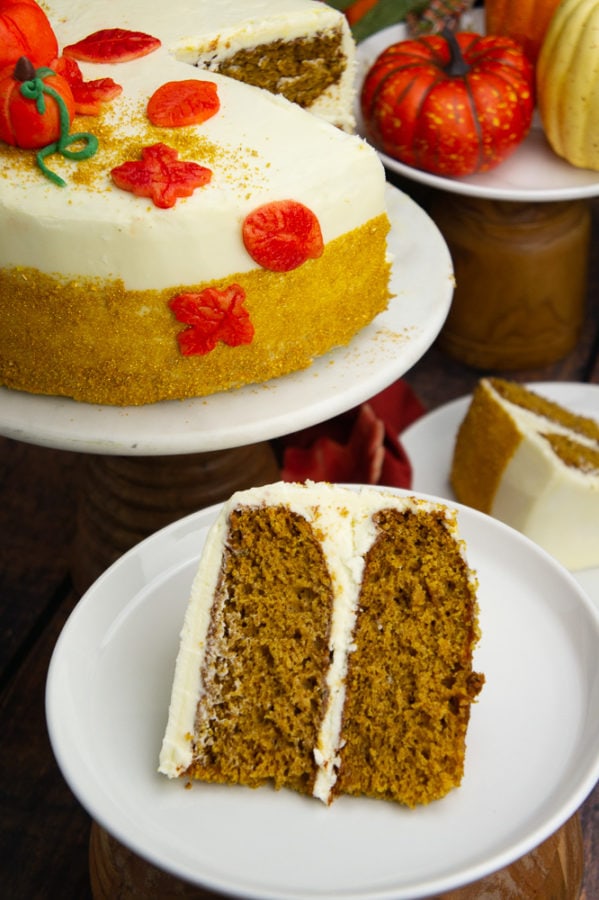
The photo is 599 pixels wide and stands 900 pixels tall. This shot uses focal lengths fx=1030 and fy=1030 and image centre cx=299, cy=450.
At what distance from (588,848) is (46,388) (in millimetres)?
999

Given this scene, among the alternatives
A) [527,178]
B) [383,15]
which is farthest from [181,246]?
[383,15]

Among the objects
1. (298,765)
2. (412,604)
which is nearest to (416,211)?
(412,604)

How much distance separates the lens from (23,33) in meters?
1.41

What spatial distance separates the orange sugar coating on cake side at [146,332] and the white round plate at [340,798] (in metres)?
0.24

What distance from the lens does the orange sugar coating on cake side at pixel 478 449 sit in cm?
176

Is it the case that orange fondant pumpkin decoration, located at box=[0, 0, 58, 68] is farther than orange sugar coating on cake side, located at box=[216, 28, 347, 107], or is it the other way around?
orange sugar coating on cake side, located at box=[216, 28, 347, 107]

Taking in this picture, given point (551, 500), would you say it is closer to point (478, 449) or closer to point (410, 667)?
point (478, 449)

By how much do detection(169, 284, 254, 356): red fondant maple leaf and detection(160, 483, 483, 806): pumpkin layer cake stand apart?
13.0 inches

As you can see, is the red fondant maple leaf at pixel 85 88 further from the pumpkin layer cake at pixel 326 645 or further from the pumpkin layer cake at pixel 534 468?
the pumpkin layer cake at pixel 534 468

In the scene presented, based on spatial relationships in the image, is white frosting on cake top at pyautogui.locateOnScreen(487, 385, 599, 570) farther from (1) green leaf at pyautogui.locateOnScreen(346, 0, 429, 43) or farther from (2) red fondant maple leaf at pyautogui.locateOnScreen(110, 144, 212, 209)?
(1) green leaf at pyautogui.locateOnScreen(346, 0, 429, 43)

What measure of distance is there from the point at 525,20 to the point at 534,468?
1022 millimetres

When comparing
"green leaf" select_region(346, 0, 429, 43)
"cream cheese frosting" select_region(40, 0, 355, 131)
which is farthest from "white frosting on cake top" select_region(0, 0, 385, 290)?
"green leaf" select_region(346, 0, 429, 43)

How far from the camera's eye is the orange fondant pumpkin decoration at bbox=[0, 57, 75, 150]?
134cm

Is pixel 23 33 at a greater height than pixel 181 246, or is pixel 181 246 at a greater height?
pixel 23 33
